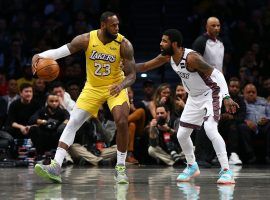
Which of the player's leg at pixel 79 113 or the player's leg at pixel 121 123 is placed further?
the player's leg at pixel 79 113

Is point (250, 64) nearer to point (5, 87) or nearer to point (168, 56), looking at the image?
point (5, 87)

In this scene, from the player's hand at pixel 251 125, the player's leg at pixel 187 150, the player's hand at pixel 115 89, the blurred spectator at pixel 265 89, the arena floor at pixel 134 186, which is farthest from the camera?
the blurred spectator at pixel 265 89

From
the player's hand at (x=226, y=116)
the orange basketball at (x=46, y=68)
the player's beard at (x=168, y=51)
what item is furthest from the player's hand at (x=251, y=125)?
the orange basketball at (x=46, y=68)

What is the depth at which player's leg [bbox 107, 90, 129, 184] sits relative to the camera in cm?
1050

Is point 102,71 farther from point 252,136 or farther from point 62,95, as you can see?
point 252,136

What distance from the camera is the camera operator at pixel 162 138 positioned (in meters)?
14.8

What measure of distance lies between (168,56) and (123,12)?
7.93 m

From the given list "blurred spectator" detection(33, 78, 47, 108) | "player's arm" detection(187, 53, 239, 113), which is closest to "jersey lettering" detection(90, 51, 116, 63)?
"player's arm" detection(187, 53, 239, 113)

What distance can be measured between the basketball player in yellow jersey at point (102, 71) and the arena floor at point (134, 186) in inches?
19.4

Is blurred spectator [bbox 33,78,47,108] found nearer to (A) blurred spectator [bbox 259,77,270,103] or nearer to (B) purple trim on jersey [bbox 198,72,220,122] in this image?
(A) blurred spectator [bbox 259,77,270,103]

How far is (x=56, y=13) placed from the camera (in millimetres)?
18938

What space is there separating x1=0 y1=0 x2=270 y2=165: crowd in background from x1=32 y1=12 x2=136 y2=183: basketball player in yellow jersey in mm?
3817

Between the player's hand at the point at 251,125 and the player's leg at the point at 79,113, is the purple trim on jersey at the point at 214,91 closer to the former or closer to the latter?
the player's leg at the point at 79,113

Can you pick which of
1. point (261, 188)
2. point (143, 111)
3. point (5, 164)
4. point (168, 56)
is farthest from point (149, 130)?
point (261, 188)
